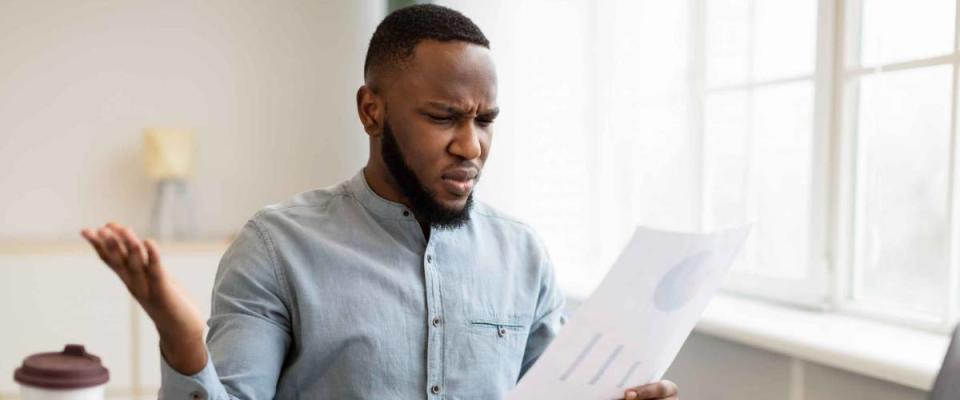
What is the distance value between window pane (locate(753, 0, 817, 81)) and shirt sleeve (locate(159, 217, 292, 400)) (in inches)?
49.2

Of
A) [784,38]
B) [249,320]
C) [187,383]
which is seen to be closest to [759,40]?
[784,38]

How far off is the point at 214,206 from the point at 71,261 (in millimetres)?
652

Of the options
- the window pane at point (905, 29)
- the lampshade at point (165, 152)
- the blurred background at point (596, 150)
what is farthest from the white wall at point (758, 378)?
the lampshade at point (165, 152)

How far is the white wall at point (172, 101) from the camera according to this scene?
11.3 ft

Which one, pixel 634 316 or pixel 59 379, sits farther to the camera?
pixel 634 316

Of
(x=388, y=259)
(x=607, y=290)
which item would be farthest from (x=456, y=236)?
(x=607, y=290)

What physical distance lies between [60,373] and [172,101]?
309cm

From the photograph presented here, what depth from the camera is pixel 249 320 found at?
45.1 inches

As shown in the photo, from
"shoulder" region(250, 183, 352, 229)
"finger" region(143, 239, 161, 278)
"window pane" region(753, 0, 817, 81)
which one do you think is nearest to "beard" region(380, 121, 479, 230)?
"shoulder" region(250, 183, 352, 229)

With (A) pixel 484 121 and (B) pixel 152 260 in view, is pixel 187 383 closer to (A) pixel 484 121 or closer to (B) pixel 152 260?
(B) pixel 152 260

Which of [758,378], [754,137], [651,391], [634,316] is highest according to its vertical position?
[754,137]

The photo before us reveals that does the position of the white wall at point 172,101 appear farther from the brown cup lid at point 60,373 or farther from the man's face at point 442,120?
the brown cup lid at point 60,373

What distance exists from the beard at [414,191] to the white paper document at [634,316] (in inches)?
12.1

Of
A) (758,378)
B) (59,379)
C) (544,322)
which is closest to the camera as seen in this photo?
(59,379)
